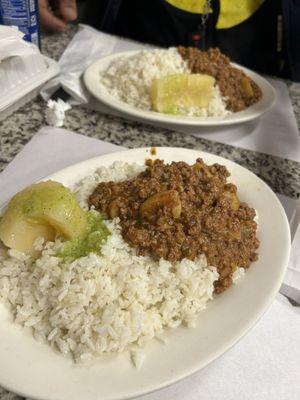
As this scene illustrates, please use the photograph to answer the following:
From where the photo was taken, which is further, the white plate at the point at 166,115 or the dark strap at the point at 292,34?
the dark strap at the point at 292,34

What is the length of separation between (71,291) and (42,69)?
1075 mm

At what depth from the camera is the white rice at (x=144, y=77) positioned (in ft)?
5.60

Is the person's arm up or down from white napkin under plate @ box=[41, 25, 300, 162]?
up

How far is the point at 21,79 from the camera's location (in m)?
1.61

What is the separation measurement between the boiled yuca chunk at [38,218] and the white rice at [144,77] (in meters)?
0.79

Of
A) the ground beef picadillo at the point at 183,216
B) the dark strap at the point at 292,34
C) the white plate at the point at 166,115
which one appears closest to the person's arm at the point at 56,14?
the white plate at the point at 166,115

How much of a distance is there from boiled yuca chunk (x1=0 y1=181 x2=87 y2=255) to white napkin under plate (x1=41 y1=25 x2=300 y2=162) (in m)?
0.75

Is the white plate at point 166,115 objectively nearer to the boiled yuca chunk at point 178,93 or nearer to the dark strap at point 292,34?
the boiled yuca chunk at point 178,93

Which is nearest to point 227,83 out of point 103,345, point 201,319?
point 201,319

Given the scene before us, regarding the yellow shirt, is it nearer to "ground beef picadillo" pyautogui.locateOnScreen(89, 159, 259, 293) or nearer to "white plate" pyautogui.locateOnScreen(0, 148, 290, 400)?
"ground beef picadillo" pyautogui.locateOnScreen(89, 159, 259, 293)

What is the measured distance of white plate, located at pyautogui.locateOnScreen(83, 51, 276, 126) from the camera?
159cm

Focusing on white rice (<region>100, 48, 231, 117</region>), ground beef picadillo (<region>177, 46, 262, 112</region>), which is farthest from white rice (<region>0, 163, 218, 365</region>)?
ground beef picadillo (<region>177, 46, 262, 112</region>)

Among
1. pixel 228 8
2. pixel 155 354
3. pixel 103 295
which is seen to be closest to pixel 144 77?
pixel 228 8

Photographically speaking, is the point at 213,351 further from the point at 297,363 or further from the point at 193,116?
the point at 193,116
